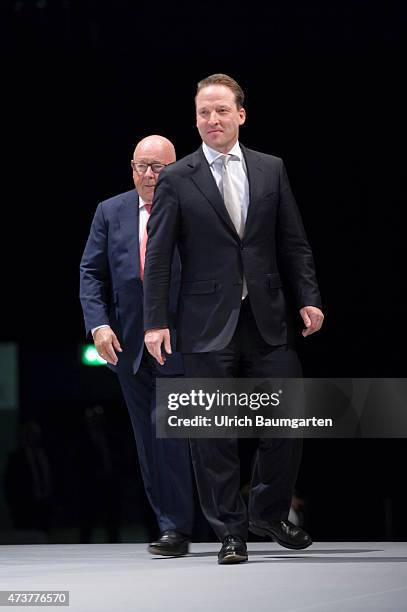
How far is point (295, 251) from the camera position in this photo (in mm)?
3697

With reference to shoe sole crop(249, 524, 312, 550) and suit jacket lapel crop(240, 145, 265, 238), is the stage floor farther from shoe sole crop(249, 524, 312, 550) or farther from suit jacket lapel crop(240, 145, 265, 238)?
suit jacket lapel crop(240, 145, 265, 238)

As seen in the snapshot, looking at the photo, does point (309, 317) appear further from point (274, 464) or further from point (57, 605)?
point (57, 605)

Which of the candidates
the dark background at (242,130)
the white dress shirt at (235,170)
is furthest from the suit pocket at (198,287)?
the dark background at (242,130)

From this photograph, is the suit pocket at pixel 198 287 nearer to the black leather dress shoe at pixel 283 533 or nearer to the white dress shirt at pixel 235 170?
the white dress shirt at pixel 235 170

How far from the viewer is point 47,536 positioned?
9195 millimetres

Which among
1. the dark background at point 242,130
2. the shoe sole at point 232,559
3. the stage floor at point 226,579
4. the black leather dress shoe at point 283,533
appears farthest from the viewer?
the dark background at point 242,130

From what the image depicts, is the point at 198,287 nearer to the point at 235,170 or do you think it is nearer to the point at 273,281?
the point at 273,281

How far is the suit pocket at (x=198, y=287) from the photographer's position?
3596 millimetres

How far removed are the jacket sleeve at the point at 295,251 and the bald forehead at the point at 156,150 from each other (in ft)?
1.80

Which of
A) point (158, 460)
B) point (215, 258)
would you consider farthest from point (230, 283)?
point (158, 460)

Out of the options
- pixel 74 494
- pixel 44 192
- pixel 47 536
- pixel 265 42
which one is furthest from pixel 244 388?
pixel 74 494

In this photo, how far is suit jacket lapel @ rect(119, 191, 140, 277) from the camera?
13.3 feet

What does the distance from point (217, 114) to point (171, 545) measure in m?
1.26

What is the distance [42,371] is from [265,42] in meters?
4.69
